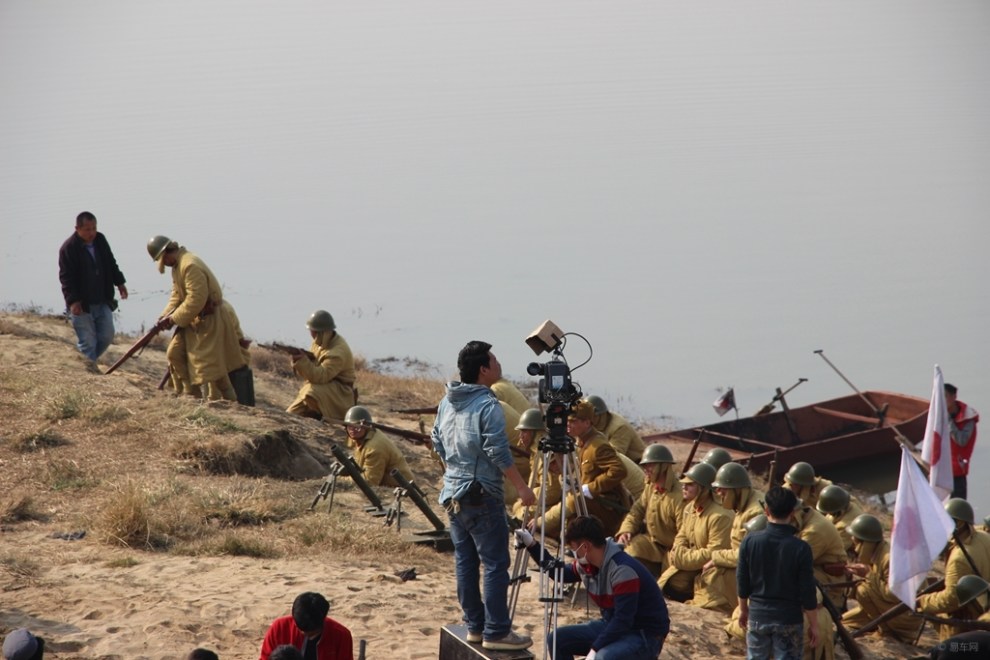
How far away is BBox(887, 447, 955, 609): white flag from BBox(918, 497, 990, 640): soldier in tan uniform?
1463mm

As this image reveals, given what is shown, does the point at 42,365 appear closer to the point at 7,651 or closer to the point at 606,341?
the point at 7,651

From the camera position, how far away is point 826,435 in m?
20.7

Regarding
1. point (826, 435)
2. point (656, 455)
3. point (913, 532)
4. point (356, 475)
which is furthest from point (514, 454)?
point (826, 435)

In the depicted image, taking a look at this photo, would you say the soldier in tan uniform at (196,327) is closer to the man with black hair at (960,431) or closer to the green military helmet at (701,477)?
the green military helmet at (701,477)

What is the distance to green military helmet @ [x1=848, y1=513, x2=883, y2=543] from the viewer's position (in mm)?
11242

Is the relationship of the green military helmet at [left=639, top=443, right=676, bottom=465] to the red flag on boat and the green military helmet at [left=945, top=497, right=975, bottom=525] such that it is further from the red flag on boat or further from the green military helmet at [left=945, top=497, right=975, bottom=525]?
the red flag on boat

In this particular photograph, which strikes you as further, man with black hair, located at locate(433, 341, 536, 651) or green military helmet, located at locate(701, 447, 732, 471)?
green military helmet, located at locate(701, 447, 732, 471)

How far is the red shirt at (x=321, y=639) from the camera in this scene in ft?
24.0

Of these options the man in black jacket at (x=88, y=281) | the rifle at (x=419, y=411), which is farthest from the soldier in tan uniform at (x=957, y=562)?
the man in black jacket at (x=88, y=281)

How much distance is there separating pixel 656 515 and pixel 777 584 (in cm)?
362

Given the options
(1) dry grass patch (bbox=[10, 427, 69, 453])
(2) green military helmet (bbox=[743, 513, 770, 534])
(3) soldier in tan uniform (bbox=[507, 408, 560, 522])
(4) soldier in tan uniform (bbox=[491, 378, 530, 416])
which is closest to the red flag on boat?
(4) soldier in tan uniform (bbox=[491, 378, 530, 416])

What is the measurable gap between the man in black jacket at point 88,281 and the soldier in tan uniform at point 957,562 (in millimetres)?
8680

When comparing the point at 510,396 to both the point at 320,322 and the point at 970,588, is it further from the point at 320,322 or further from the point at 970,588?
the point at 970,588

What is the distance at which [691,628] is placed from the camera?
10.2m
